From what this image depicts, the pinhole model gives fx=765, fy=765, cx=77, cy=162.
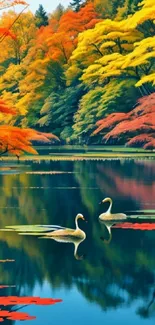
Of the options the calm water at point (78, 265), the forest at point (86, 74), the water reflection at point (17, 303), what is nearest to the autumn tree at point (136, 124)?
the forest at point (86, 74)

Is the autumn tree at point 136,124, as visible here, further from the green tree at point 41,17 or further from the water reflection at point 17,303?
the water reflection at point 17,303

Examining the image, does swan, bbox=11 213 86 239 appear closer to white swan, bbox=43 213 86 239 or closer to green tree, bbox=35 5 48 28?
white swan, bbox=43 213 86 239

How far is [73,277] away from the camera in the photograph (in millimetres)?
7398

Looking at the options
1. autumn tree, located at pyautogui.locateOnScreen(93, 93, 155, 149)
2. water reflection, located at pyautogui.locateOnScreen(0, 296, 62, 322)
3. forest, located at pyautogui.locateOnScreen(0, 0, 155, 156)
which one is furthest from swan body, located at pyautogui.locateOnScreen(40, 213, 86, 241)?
autumn tree, located at pyautogui.locateOnScreen(93, 93, 155, 149)

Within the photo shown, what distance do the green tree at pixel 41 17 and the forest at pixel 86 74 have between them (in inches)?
3.3

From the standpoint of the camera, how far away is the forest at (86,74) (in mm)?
30500

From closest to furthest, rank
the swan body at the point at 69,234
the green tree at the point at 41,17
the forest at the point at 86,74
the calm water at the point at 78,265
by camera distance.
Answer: the calm water at the point at 78,265, the swan body at the point at 69,234, the forest at the point at 86,74, the green tree at the point at 41,17

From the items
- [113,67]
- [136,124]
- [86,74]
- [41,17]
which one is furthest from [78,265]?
[41,17]

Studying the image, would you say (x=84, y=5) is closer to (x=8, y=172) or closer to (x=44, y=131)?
(x=44, y=131)

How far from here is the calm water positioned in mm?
6336

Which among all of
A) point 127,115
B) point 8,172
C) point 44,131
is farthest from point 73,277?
point 44,131

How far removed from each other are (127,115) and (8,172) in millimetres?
11294

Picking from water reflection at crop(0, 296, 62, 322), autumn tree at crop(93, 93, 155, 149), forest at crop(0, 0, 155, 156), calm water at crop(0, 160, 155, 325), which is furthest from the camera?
forest at crop(0, 0, 155, 156)

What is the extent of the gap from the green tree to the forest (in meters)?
0.08
